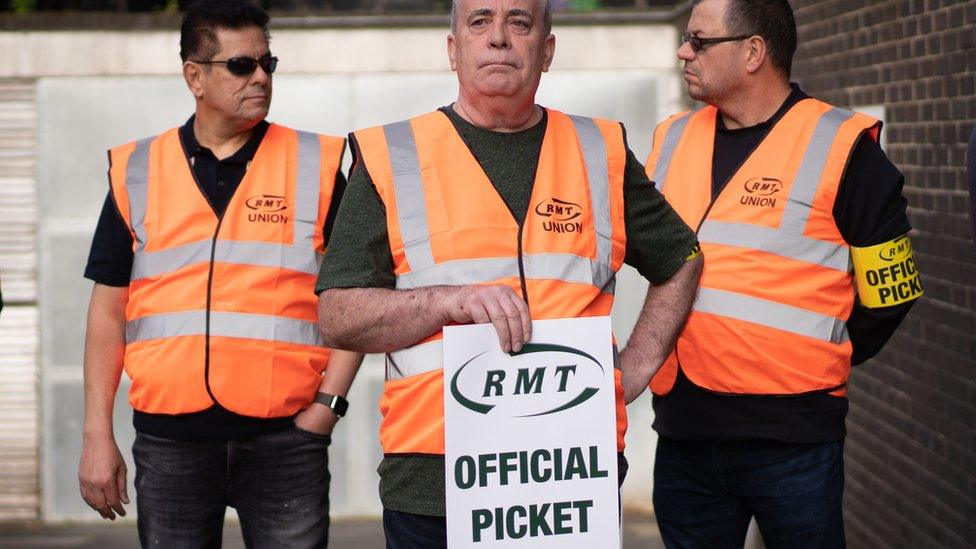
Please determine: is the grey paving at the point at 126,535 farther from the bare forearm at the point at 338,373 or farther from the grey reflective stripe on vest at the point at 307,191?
the grey reflective stripe on vest at the point at 307,191

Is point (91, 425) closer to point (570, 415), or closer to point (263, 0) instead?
point (570, 415)

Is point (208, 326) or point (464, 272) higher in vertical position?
point (464, 272)

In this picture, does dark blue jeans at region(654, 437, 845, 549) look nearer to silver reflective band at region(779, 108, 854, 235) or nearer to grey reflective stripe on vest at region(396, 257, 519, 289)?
silver reflective band at region(779, 108, 854, 235)

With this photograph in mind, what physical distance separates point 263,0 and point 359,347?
4.87 meters

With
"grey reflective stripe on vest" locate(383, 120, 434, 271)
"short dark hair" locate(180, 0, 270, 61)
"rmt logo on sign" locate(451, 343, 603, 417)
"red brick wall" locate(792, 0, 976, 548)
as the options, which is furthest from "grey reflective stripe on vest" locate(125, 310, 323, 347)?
"red brick wall" locate(792, 0, 976, 548)

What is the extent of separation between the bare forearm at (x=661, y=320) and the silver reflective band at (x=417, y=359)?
49 cm

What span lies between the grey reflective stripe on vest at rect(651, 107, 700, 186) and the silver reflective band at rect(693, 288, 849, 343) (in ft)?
1.60

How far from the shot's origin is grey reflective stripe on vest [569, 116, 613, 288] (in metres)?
3.18

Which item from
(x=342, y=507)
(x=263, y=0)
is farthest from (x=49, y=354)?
(x=263, y=0)

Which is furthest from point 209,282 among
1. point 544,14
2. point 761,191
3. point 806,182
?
point 806,182

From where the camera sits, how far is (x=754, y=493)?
13.1 ft

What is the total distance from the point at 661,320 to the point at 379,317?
759 mm

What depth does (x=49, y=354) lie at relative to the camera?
740 centimetres

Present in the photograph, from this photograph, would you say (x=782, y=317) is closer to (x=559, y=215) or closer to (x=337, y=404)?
(x=559, y=215)
